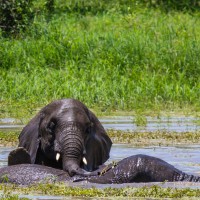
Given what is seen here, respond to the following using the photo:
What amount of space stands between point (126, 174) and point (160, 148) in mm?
3001

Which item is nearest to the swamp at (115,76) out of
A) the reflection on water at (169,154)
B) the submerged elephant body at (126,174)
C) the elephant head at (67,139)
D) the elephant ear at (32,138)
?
the reflection on water at (169,154)

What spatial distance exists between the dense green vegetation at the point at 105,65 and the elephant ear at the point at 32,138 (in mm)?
3844

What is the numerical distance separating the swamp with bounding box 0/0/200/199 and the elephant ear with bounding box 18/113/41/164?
313 mm

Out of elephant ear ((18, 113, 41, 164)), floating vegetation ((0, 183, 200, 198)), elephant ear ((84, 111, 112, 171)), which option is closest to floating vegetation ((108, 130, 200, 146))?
elephant ear ((84, 111, 112, 171))

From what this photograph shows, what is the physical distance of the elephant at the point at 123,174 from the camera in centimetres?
805

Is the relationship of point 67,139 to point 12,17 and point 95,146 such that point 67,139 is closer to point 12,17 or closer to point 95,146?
point 95,146

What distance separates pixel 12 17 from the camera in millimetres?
19328

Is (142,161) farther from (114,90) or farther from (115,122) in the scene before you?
(114,90)

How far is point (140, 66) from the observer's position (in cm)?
1694

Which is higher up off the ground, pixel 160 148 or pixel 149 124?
pixel 160 148

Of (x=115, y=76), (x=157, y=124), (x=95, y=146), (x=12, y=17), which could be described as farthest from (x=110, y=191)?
(x=12, y=17)

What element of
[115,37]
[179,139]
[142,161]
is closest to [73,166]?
[142,161]

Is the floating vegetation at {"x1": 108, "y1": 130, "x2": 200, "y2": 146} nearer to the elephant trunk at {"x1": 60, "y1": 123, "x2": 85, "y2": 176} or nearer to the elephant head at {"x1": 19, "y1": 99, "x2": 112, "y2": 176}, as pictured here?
the elephant head at {"x1": 19, "y1": 99, "x2": 112, "y2": 176}

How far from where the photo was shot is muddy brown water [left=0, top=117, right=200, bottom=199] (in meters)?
9.52
